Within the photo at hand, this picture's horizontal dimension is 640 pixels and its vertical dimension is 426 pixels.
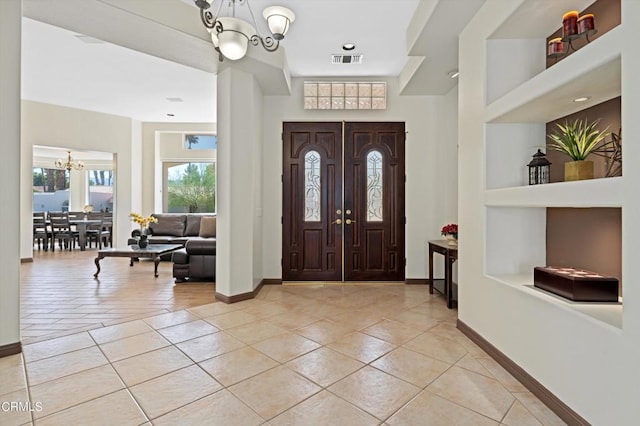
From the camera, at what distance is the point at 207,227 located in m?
7.36

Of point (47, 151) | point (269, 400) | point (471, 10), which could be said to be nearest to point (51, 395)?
point (269, 400)

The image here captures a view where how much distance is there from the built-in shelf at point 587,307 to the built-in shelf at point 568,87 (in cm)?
126

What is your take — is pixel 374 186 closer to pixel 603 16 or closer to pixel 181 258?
pixel 181 258

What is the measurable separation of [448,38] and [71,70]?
18.6 feet

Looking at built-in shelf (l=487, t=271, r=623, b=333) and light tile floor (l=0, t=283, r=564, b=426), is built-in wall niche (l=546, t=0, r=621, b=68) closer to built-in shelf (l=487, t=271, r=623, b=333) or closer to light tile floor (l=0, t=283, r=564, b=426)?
built-in shelf (l=487, t=271, r=623, b=333)

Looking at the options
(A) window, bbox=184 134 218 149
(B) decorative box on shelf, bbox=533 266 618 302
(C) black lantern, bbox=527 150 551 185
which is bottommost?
(B) decorative box on shelf, bbox=533 266 618 302

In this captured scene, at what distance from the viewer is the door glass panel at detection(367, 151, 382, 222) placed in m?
5.26

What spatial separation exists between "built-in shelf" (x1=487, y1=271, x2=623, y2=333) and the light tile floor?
64 centimetres

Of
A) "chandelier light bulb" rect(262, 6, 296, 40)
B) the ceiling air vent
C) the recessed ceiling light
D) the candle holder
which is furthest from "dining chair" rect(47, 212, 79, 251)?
the candle holder

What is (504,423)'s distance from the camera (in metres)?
1.82

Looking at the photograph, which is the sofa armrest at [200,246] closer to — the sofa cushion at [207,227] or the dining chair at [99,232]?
the sofa cushion at [207,227]

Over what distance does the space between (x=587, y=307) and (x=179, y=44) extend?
412 cm

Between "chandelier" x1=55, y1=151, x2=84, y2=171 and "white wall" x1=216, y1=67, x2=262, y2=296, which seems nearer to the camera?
"white wall" x1=216, y1=67, x2=262, y2=296

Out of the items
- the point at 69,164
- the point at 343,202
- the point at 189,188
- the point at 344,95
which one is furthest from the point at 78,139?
the point at 343,202
